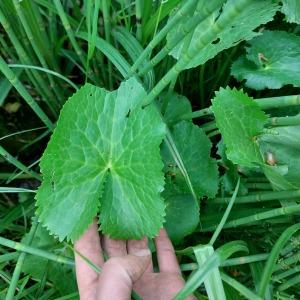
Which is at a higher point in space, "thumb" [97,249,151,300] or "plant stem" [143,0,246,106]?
"plant stem" [143,0,246,106]

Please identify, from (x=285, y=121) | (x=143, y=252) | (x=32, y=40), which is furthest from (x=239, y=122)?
(x=32, y=40)

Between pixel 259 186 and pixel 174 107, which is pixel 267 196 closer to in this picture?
pixel 259 186

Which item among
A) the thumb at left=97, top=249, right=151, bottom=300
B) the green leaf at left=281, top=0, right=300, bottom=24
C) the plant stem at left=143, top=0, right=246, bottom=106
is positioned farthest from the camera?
the green leaf at left=281, top=0, right=300, bottom=24

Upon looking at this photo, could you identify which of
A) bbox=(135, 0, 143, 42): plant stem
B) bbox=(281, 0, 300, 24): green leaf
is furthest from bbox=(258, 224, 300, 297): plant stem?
bbox=(135, 0, 143, 42): plant stem

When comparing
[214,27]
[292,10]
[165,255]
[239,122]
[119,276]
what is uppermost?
[214,27]

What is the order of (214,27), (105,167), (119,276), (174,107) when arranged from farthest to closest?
(174,107)
(105,167)
(119,276)
(214,27)

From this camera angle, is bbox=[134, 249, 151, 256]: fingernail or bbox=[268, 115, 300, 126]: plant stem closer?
bbox=[268, 115, 300, 126]: plant stem

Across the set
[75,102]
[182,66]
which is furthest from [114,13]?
[182,66]

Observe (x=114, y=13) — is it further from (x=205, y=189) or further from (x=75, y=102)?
(x=205, y=189)

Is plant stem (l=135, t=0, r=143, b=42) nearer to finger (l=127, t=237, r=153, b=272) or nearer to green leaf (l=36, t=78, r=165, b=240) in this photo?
green leaf (l=36, t=78, r=165, b=240)
